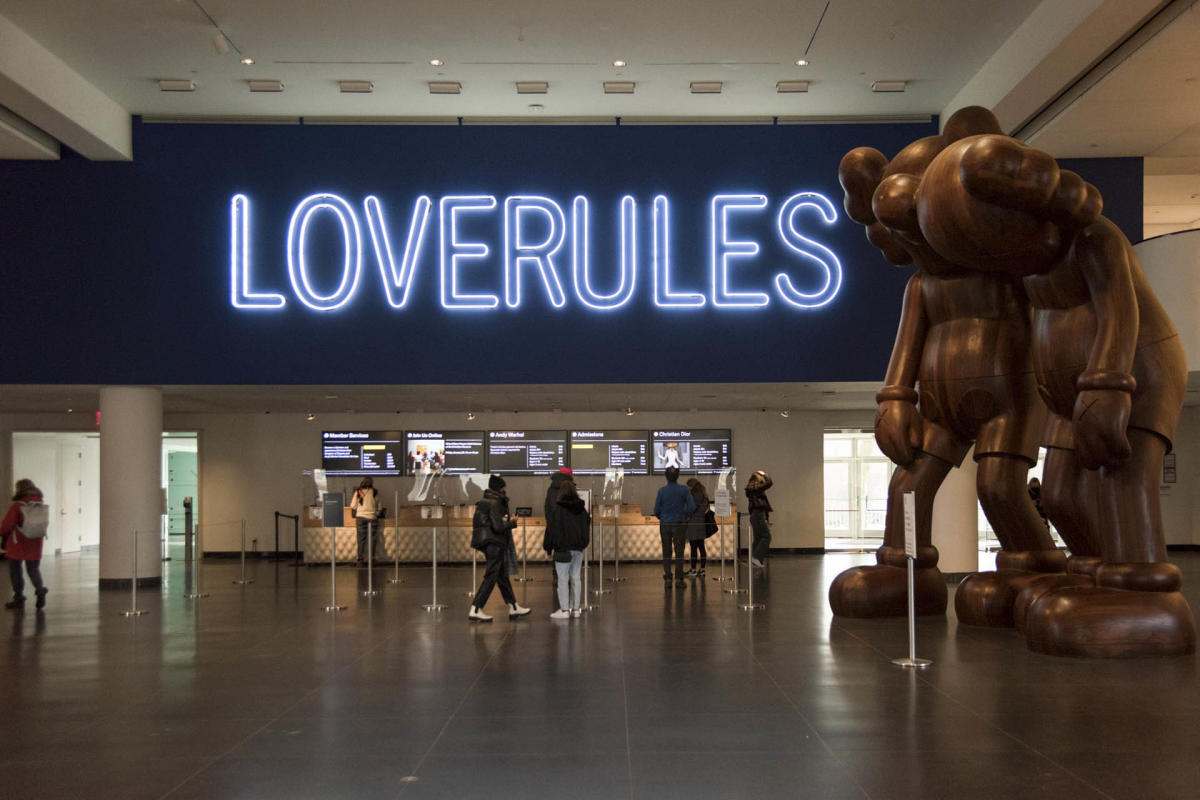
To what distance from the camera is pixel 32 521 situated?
11.2 meters

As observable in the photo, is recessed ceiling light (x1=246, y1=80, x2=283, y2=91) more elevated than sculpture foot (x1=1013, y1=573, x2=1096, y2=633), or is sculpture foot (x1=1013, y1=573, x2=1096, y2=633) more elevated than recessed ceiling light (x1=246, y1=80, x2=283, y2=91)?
recessed ceiling light (x1=246, y1=80, x2=283, y2=91)

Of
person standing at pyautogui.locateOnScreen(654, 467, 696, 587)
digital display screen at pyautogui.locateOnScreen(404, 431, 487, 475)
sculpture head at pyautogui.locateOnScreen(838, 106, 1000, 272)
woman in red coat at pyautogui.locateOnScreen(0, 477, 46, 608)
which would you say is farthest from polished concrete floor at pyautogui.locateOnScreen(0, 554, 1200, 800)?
digital display screen at pyautogui.locateOnScreen(404, 431, 487, 475)

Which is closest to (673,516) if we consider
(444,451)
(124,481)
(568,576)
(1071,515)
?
(568,576)

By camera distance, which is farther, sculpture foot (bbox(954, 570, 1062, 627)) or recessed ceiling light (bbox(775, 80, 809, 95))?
recessed ceiling light (bbox(775, 80, 809, 95))

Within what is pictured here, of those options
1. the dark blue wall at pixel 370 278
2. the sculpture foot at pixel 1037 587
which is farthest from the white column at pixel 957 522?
the sculpture foot at pixel 1037 587

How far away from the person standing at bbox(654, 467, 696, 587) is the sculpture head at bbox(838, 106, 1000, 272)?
4.77m

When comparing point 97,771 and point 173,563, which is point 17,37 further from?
point 173,563

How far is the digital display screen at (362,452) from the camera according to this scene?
727 inches

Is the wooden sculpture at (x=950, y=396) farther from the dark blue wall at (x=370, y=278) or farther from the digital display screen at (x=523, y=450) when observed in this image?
the digital display screen at (x=523, y=450)

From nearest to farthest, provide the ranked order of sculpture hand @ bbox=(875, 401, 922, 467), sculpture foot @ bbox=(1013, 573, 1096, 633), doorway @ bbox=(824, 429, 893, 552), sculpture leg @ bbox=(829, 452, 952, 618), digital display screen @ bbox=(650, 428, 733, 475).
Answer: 1. sculpture foot @ bbox=(1013, 573, 1096, 633)
2. sculpture hand @ bbox=(875, 401, 922, 467)
3. sculpture leg @ bbox=(829, 452, 952, 618)
4. digital display screen @ bbox=(650, 428, 733, 475)
5. doorway @ bbox=(824, 429, 893, 552)

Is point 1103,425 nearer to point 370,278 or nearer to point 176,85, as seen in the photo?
point 370,278

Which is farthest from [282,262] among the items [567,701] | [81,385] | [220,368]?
[567,701]

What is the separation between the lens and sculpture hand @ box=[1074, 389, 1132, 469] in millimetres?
7156

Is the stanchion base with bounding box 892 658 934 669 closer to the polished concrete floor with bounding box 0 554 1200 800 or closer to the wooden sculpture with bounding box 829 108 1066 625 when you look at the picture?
the polished concrete floor with bounding box 0 554 1200 800
